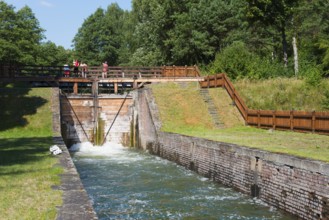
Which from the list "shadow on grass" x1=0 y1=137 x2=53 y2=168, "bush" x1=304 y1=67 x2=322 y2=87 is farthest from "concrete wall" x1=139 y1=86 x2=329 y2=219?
"bush" x1=304 y1=67 x2=322 y2=87

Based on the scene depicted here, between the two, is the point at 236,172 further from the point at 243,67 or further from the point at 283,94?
the point at 243,67

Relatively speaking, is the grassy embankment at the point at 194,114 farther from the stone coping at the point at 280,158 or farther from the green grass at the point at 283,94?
the stone coping at the point at 280,158

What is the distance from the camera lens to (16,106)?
2720 cm

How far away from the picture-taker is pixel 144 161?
901 inches

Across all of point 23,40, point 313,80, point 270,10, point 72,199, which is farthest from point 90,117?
point 23,40

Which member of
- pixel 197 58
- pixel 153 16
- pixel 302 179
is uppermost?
pixel 153 16

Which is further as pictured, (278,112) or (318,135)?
(278,112)

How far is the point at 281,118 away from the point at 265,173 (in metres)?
10.2

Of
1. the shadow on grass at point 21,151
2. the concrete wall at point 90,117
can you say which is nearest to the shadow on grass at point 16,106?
the concrete wall at point 90,117

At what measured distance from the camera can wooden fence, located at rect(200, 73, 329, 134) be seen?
20.0 meters

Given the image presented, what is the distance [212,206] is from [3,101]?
19.1 m

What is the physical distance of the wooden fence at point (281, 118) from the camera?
65.5ft

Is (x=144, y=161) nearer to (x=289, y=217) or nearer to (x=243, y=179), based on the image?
(x=243, y=179)

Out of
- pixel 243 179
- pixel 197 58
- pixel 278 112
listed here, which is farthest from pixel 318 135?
pixel 197 58
